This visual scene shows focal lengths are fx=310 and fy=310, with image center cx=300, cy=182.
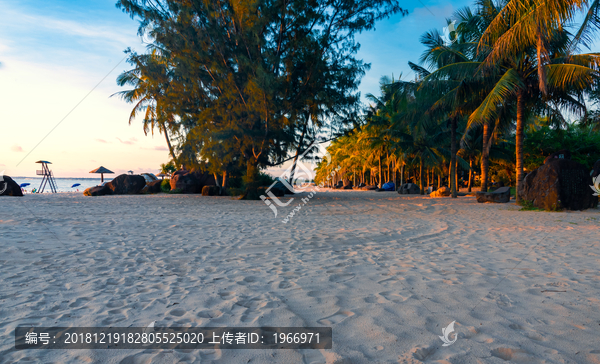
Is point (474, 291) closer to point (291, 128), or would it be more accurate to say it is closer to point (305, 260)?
point (305, 260)

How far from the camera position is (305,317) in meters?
2.41

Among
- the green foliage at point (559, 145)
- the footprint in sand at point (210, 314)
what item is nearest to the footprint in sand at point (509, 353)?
the footprint in sand at point (210, 314)

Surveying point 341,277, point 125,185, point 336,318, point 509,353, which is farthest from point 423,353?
point 125,185

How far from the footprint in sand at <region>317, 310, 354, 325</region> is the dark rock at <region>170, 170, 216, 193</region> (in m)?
19.9

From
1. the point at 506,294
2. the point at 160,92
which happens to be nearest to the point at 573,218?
the point at 506,294

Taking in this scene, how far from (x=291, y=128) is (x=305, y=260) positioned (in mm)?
11086

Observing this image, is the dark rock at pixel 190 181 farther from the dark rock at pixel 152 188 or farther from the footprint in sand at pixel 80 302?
the footprint in sand at pixel 80 302

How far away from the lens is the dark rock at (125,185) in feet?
63.7

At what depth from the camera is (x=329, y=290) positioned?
302 centimetres

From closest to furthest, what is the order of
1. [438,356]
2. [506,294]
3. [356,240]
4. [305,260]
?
[438,356] → [506,294] → [305,260] → [356,240]

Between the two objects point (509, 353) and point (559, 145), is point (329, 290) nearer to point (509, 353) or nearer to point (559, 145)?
point (509, 353)

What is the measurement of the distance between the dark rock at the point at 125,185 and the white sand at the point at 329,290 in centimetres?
1480

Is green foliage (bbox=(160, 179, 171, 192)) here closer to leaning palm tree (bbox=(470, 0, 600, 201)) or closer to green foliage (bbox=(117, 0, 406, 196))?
green foliage (bbox=(117, 0, 406, 196))

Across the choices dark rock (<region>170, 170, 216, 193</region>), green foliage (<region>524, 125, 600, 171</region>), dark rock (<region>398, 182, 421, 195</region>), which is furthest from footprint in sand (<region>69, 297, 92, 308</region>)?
green foliage (<region>524, 125, 600, 171</region>)
